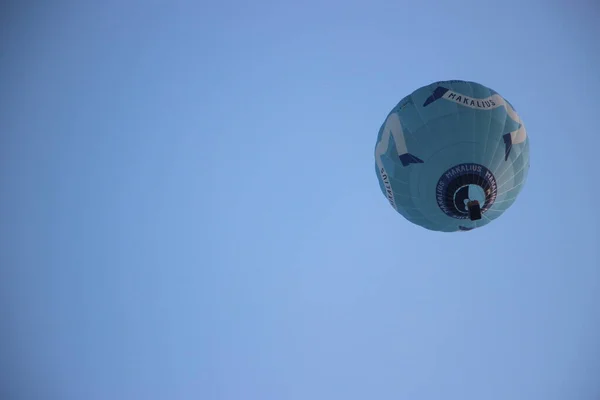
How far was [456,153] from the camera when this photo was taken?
31.8 feet

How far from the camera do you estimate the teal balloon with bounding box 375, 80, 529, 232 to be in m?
9.67

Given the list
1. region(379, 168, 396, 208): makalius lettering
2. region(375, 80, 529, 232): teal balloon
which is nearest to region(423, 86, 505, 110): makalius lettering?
region(375, 80, 529, 232): teal balloon

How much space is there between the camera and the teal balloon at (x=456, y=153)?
967 centimetres

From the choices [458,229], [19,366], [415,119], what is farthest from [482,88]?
[19,366]

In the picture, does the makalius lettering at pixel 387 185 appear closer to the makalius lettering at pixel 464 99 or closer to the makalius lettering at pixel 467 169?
the makalius lettering at pixel 467 169

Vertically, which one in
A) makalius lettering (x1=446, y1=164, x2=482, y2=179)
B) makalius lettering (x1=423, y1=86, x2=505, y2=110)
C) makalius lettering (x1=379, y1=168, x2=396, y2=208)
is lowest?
makalius lettering (x1=446, y1=164, x2=482, y2=179)

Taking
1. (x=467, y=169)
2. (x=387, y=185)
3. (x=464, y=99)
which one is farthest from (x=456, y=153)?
(x=387, y=185)

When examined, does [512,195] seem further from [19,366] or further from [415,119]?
→ [19,366]

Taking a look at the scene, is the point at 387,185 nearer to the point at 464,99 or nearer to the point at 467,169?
the point at 467,169

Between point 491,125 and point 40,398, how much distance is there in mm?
51944

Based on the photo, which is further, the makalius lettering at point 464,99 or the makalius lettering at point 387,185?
the makalius lettering at point 387,185

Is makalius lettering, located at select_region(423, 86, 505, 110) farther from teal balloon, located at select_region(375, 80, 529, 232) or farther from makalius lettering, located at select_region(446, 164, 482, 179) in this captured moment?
makalius lettering, located at select_region(446, 164, 482, 179)

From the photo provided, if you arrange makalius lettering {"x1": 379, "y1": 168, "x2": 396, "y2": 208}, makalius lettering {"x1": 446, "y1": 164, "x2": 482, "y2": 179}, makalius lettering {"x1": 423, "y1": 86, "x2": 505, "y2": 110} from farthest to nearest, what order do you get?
makalius lettering {"x1": 379, "y1": 168, "x2": 396, "y2": 208} → makalius lettering {"x1": 423, "y1": 86, "x2": 505, "y2": 110} → makalius lettering {"x1": 446, "y1": 164, "x2": 482, "y2": 179}

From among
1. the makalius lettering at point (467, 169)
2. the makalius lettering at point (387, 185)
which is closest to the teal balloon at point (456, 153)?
the makalius lettering at point (467, 169)
